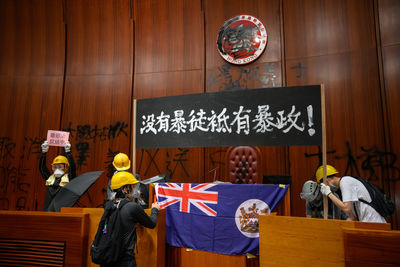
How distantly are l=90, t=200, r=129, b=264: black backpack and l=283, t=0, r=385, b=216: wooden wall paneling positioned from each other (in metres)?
3.23

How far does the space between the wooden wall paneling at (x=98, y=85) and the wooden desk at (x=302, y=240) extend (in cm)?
360

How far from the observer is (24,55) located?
5785 millimetres

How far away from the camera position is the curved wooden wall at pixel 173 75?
430 cm

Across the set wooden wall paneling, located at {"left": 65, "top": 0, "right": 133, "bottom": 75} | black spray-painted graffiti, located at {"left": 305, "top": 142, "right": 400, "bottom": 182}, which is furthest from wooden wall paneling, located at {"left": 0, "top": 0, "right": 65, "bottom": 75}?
black spray-painted graffiti, located at {"left": 305, "top": 142, "right": 400, "bottom": 182}

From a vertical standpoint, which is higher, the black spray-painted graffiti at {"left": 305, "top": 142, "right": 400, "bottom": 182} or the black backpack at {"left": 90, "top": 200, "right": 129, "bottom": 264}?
the black spray-painted graffiti at {"left": 305, "top": 142, "right": 400, "bottom": 182}

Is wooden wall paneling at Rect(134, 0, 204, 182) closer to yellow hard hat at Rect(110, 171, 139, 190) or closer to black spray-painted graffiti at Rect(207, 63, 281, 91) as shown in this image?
black spray-painted graffiti at Rect(207, 63, 281, 91)

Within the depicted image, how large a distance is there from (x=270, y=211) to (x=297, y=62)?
3.19m

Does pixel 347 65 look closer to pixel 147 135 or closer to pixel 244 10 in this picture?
pixel 244 10

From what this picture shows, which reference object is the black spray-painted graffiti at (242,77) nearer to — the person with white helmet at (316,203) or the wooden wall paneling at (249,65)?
the wooden wall paneling at (249,65)

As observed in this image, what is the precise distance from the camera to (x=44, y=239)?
263 centimetres

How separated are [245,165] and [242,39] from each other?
2.35 m

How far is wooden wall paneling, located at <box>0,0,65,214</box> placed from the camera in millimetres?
5398

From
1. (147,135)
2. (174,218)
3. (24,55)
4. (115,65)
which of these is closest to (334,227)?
(174,218)

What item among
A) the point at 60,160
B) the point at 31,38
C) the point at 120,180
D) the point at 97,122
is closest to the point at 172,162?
the point at 97,122
